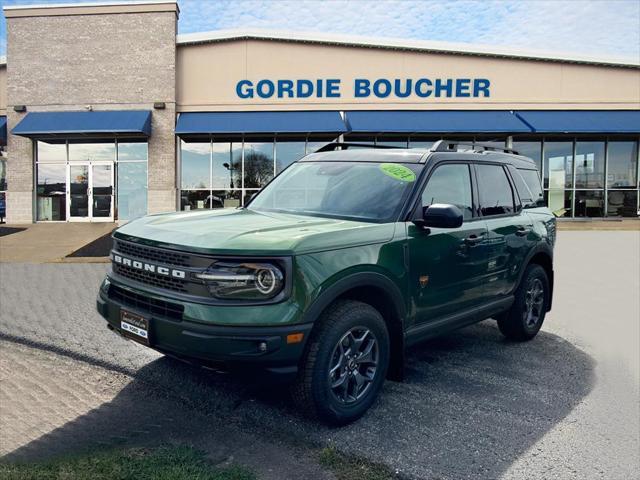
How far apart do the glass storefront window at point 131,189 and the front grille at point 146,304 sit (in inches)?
719

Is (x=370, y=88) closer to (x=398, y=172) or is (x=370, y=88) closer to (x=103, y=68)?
(x=103, y=68)

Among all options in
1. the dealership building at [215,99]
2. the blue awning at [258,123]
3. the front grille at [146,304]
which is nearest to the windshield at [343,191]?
the front grille at [146,304]

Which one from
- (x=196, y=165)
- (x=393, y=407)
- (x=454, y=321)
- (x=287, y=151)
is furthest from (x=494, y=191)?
(x=196, y=165)

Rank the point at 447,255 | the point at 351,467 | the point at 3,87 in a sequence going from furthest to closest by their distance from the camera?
the point at 3,87, the point at 447,255, the point at 351,467

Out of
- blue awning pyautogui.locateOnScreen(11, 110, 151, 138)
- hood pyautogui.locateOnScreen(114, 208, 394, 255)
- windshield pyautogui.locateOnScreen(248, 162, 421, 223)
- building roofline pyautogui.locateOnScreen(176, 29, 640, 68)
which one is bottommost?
hood pyautogui.locateOnScreen(114, 208, 394, 255)

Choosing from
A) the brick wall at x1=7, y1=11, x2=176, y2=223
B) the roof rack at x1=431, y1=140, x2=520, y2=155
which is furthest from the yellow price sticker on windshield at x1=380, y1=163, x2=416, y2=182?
the brick wall at x1=7, y1=11, x2=176, y2=223

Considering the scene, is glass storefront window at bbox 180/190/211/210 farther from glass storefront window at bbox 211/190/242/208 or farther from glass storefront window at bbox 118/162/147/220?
glass storefront window at bbox 118/162/147/220

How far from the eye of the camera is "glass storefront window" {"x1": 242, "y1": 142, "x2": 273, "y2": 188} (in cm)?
2158

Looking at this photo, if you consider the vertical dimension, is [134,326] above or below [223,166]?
below

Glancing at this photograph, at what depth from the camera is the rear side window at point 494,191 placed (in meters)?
5.01

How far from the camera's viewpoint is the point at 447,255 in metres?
4.30

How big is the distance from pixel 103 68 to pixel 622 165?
21.7 metres

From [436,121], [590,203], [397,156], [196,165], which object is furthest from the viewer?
[590,203]

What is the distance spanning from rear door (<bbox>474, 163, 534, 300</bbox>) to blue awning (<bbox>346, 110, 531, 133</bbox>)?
14.7 m
